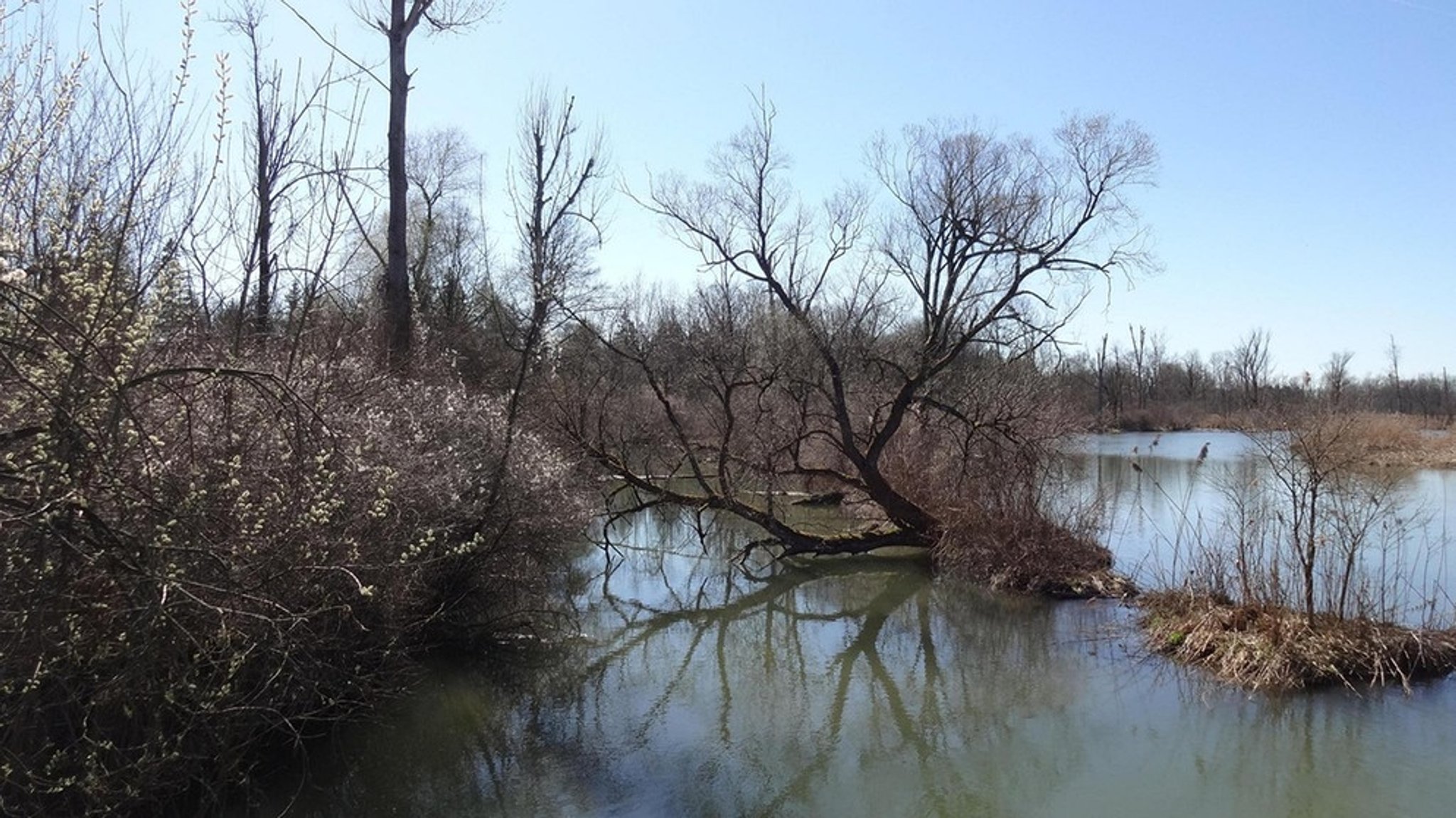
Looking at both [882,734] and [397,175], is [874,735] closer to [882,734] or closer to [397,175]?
[882,734]

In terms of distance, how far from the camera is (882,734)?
297 inches

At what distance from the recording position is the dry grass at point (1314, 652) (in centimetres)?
826

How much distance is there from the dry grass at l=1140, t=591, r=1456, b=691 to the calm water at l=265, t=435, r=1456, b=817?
0.25 m

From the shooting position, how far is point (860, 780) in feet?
21.5

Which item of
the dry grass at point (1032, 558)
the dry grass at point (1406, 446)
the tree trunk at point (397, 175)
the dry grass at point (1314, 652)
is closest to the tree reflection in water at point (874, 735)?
the dry grass at point (1314, 652)

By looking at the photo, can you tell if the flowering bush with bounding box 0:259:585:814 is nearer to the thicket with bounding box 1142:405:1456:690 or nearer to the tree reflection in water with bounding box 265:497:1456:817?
the tree reflection in water with bounding box 265:497:1456:817

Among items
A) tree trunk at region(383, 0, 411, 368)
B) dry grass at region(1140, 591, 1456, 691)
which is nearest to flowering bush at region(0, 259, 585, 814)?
tree trunk at region(383, 0, 411, 368)

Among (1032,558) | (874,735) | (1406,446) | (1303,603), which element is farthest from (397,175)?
(1406,446)

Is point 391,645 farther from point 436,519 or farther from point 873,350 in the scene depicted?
point 873,350

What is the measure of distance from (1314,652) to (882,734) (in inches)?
158

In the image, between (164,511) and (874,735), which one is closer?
(164,511)

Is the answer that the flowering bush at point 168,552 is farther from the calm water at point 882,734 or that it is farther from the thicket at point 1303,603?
the thicket at point 1303,603

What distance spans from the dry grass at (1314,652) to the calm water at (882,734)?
247 mm

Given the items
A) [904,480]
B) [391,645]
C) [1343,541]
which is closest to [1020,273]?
[904,480]
